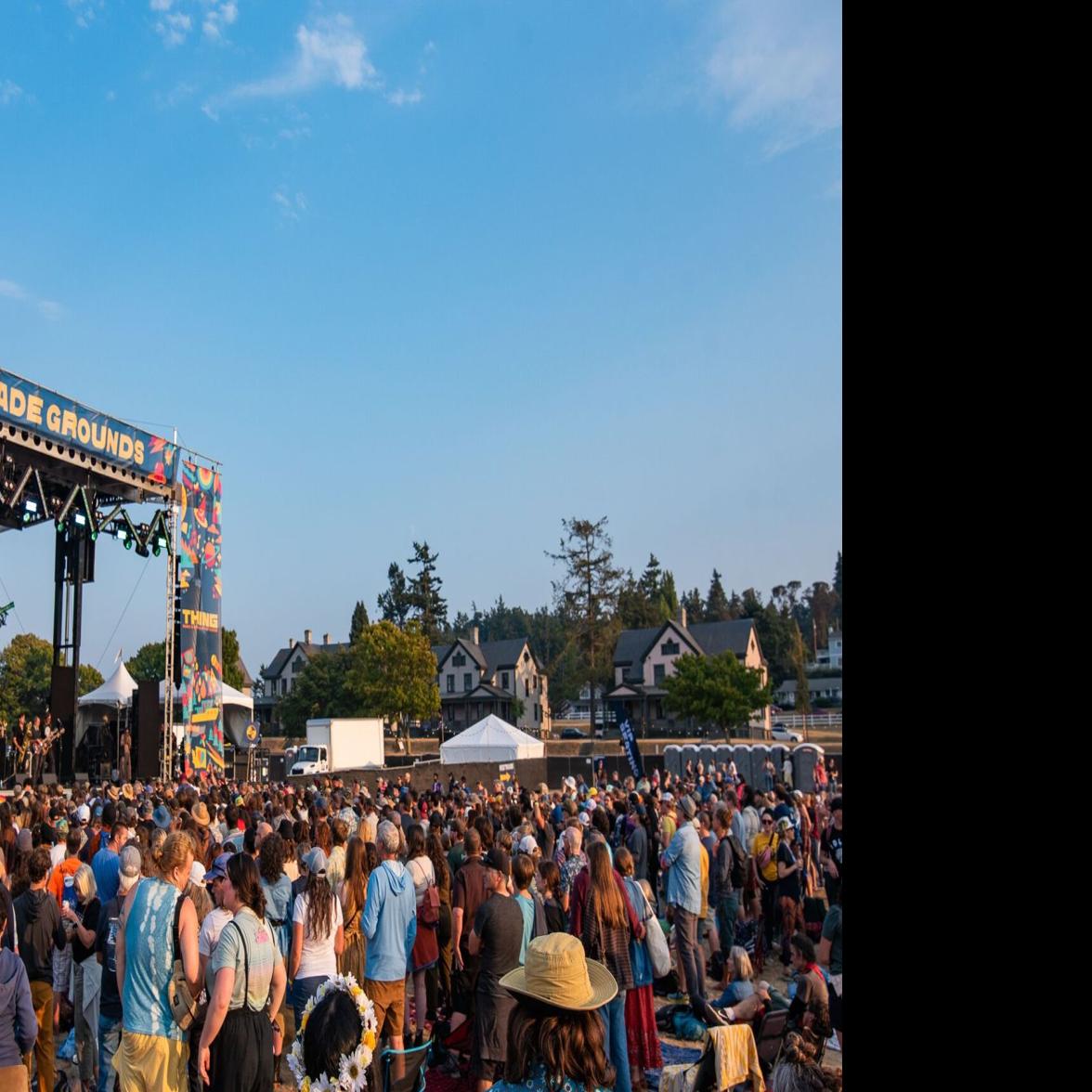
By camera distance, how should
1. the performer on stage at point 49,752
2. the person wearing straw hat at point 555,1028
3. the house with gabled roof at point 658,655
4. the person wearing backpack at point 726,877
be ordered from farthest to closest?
the house with gabled roof at point 658,655 → the performer on stage at point 49,752 → the person wearing backpack at point 726,877 → the person wearing straw hat at point 555,1028

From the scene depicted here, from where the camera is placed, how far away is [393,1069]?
5.29m

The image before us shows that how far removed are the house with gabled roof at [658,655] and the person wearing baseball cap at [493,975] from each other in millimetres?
61045

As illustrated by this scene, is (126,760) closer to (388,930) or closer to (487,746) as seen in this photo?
(487,746)

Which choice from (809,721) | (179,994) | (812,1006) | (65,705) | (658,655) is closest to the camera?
(179,994)

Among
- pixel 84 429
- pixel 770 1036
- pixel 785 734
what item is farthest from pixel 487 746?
pixel 770 1036

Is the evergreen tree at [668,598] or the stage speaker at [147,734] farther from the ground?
the evergreen tree at [668,598]

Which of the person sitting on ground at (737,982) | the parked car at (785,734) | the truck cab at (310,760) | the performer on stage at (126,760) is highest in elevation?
the person sitting on ground at (737,982)

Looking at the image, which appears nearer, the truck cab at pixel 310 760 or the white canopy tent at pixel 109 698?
the white canopy tent at pixel 109 698

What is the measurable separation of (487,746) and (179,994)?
92.5ft

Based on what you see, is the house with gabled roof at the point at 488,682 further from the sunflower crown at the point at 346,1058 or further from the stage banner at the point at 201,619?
the sunflower crown at the point at 346,1058

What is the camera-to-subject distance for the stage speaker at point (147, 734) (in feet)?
86.7

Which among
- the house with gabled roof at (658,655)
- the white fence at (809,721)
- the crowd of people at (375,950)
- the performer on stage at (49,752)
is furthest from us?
the house with gabled roof at (658,655)

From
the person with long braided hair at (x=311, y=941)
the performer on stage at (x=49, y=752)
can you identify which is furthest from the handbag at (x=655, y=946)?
the performer on stage at (x=49, y=752)
